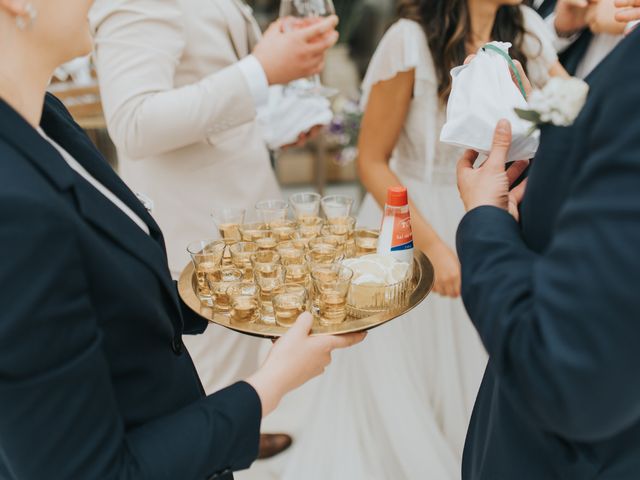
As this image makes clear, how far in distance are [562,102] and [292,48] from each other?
1.02 metres

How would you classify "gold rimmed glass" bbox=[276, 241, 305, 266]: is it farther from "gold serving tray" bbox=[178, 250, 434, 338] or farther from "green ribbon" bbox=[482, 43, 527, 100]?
"green ribbon" bbox=[482, 43, 527, 100]

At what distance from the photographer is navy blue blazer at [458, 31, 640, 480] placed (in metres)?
0.54

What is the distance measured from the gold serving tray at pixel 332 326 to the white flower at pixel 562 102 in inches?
21.2

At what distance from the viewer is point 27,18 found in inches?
26.0

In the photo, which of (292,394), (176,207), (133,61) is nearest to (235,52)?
(133,61)

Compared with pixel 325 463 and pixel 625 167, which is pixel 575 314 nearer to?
pixel 625 167

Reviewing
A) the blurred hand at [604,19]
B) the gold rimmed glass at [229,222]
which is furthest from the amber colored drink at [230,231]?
the blurred hand at [604,19]

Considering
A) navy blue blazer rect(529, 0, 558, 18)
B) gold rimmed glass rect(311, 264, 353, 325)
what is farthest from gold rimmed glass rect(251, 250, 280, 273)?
navy blue blazer rect(529, 0, 558, 18)

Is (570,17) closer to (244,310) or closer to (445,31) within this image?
(445,31)

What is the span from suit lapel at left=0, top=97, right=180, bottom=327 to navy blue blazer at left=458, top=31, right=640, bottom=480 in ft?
1.55

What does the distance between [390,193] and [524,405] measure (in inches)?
25.8

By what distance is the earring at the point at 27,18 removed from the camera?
0.65 m

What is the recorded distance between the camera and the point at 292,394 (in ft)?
8.33

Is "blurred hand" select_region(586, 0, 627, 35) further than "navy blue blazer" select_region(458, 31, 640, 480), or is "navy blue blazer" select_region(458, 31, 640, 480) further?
"blurred hand" select_region(586, 0, 627, 35)
